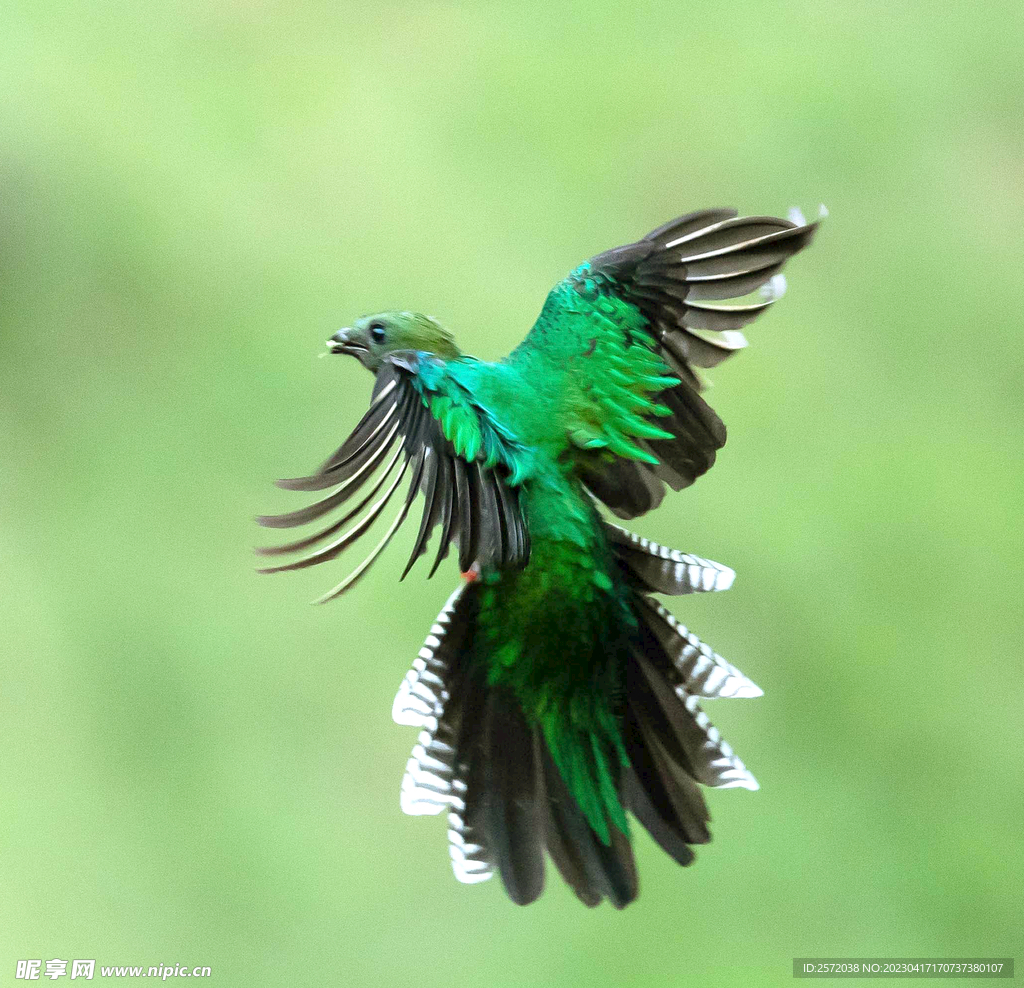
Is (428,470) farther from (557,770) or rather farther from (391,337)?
(557,770)

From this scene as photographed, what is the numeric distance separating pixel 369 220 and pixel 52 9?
109 centimetres

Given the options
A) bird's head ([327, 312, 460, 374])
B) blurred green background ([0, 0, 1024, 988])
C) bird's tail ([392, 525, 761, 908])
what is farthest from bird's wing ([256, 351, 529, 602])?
blurred green background ([0, 0, 1024, 988])

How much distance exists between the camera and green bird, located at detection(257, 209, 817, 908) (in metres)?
1.29

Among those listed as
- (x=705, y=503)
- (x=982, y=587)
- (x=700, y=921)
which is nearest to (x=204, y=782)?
(x=700, y=921)

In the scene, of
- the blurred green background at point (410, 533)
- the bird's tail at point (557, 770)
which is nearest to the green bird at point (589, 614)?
the bird's tail at point (557, 770)

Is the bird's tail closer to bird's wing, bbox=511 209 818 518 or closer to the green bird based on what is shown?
the green bird

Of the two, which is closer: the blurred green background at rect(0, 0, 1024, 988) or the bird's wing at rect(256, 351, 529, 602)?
the bird's wing at rect(256, 351, 529, 602)

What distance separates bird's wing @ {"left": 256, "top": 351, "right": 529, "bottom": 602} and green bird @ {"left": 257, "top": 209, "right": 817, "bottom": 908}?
0.10 m

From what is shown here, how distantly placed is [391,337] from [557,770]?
55cm

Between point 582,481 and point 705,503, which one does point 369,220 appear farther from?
point 582,481

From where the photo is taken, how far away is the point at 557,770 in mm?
1335

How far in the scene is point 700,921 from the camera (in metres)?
2.15

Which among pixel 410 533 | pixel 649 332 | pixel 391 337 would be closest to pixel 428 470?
pixel 391 337

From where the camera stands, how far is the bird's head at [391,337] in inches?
49.9
